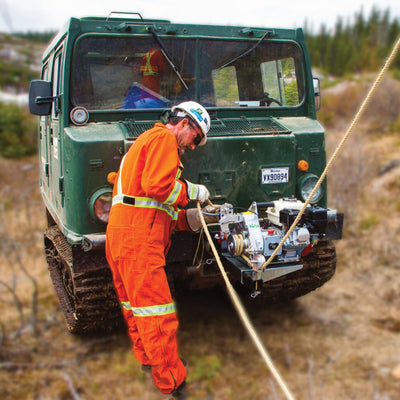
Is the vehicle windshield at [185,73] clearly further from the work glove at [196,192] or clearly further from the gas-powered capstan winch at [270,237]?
the gas-powered capstan winch at [270,237]

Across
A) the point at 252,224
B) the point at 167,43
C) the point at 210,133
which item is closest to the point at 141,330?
the point at 252,224

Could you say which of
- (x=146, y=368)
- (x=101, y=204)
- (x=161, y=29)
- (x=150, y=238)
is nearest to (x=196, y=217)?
(x=150, y=238)

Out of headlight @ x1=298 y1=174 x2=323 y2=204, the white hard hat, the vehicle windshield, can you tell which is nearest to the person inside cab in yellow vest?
the vehicle windshield

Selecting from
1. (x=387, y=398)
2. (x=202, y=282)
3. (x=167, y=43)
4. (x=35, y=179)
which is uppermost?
(x=167, y=43)

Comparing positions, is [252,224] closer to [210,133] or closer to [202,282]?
[210,133]

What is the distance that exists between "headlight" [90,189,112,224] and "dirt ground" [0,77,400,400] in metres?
1.71

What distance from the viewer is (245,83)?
166 inches

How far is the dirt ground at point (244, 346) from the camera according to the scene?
4.08 m

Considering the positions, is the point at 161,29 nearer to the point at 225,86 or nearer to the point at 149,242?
the point at 225,86

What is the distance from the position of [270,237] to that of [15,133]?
1525 centimetres

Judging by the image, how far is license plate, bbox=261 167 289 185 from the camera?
381 cm

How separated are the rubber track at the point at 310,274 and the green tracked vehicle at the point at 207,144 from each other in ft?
0.04

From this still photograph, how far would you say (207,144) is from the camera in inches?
142

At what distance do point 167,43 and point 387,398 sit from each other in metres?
3.50
